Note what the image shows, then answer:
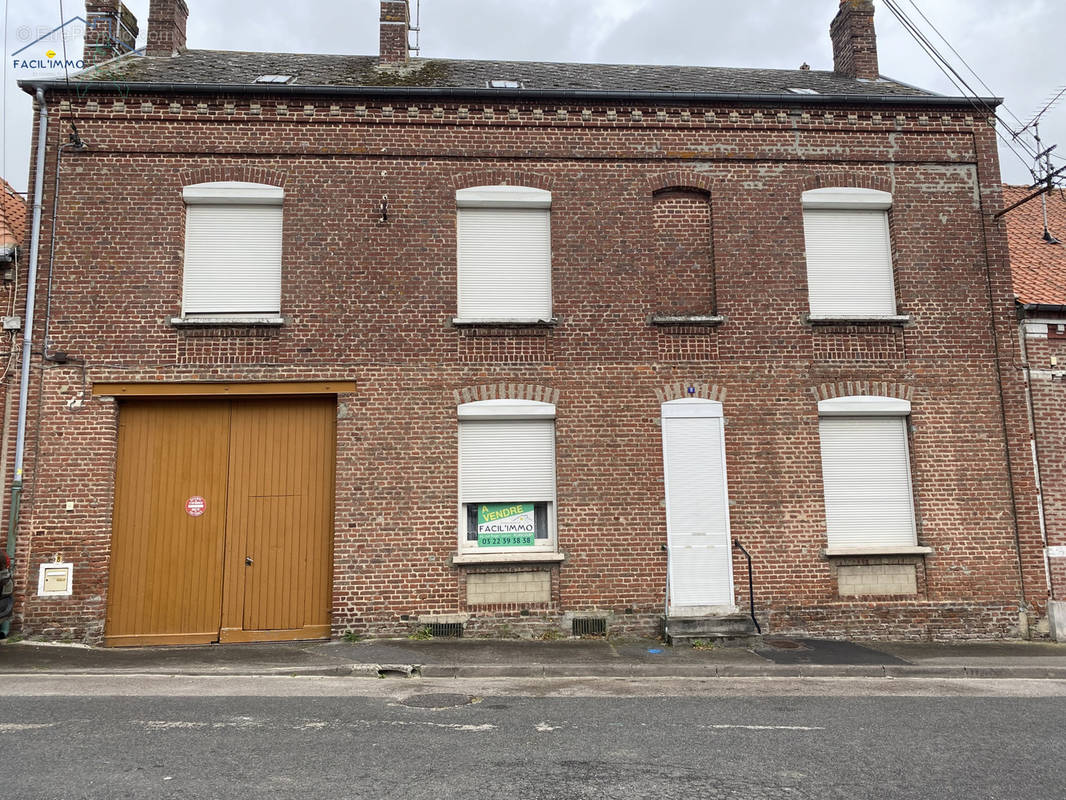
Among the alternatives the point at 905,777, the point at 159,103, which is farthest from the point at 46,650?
the point at 905,777

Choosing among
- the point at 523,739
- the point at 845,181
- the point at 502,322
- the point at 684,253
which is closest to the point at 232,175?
the point at 502,322

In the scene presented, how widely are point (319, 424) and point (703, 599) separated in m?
5.84

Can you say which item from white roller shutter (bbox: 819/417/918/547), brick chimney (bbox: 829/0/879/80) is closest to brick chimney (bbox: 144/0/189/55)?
brick chimney (bbox: 829/0/879/80)

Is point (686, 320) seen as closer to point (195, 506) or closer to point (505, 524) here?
point (505, 524)

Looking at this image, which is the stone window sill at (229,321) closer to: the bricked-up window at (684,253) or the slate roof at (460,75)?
the slate roof at (460,75)

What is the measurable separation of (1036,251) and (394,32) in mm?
11616

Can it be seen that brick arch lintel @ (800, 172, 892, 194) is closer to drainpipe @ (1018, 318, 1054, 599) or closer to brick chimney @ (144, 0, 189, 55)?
drainpipe @ (1018, 318, 1054, 599)

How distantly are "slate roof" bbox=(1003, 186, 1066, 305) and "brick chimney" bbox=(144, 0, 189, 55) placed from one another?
1449 cm

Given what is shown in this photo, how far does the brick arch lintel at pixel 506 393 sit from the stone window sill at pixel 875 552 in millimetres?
4393

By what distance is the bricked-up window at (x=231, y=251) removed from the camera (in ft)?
34.8

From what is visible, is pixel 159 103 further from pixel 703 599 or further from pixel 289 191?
pixel 703 599

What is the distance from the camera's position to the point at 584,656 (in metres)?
9.01

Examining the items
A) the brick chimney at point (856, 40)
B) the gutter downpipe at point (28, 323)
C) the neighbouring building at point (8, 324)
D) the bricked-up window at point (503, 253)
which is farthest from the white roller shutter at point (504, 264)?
the brick chimney at point (856, 40)

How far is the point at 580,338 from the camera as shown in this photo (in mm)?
10781
